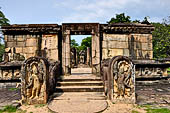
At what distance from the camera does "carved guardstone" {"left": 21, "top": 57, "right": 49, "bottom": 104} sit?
4.08 m

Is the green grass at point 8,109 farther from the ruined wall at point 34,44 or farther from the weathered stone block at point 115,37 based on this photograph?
the weathered stone block at point 115,37

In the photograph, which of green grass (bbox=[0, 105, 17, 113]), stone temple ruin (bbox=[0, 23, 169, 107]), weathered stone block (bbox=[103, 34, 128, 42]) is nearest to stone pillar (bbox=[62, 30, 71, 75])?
stone temple ruin (bbox=[0, 23, 169, 107])

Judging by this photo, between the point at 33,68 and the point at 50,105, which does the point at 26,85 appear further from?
the point at 50,105

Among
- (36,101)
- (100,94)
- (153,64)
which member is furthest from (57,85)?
(153,64)

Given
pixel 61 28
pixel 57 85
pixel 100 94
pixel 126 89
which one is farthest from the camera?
pixel 61 28

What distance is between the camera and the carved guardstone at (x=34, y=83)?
13.4 ft

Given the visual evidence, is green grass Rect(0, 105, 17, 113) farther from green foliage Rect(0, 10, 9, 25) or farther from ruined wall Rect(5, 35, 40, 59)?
green foliage Rect(0, 10, 9, 25)

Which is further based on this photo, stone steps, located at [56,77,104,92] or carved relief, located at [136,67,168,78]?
carved relief, located at [136,67,168,78]

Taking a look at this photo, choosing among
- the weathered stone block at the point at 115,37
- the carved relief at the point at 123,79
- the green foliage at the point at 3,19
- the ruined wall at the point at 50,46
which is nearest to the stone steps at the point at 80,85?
the carved relief at the point at 123,79

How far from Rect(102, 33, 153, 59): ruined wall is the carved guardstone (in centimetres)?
431

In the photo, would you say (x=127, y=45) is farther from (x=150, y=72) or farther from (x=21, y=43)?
(x=21, y=43)

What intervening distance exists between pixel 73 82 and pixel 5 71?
4.23m

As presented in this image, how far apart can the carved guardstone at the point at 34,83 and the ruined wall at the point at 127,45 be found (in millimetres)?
4307

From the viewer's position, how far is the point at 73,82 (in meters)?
5.48
